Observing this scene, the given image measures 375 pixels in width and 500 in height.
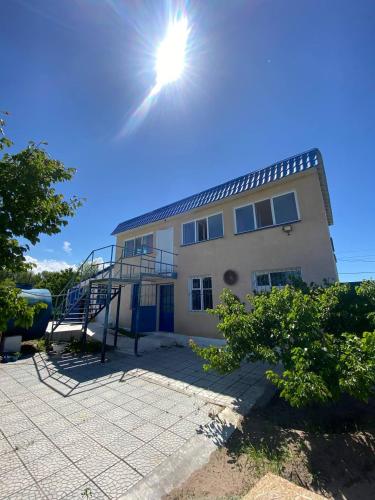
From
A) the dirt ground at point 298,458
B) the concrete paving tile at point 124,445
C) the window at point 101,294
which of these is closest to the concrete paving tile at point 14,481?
the concrete paving tile at point 124,445

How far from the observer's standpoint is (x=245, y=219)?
10000 millimetres

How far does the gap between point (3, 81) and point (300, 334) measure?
8.75 m

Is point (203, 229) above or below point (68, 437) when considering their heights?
above

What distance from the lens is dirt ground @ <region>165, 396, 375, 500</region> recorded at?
2570mm

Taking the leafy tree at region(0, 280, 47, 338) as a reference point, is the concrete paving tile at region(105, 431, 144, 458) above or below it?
below

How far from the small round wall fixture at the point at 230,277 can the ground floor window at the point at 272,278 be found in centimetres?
81

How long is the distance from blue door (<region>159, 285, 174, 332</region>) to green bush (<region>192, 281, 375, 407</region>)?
7.21 m

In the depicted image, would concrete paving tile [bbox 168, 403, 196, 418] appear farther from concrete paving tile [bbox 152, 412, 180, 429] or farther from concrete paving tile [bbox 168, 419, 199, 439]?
concrete paving tile [bbox 168, 419, 199, 439]

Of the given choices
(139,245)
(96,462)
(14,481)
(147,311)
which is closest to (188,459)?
(96,462)

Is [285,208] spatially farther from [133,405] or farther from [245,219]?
[133,405]

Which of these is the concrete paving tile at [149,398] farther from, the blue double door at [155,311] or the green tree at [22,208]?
the blue double door at [155,311]

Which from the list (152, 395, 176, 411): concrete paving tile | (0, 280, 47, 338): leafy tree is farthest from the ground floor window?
(0, 280, 47, 338): leafy tree

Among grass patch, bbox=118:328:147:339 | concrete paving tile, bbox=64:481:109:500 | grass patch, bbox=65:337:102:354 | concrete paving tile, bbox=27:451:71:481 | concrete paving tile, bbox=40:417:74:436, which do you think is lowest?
concrete paving tile, bbox=64:481:109:500

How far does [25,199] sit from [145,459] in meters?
4.18
